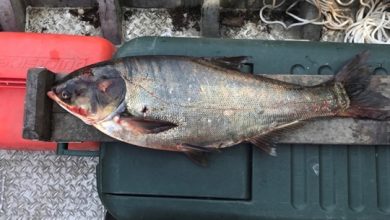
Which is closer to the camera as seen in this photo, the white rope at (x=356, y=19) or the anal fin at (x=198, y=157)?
the anal fin at (x=198, y=157)

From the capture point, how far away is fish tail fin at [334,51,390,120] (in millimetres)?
2189

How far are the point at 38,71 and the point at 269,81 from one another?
100 centimetres

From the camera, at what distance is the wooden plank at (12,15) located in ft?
9.26

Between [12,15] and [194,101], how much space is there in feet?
4.44

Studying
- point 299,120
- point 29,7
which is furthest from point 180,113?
point 29,7

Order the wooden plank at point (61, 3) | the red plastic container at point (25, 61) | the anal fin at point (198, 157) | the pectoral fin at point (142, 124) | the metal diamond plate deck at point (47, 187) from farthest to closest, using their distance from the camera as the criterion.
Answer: the wooden plank at point (61, 3)
the metal diamond plate deck at point (47, 187)
the red plastic container at point (25, 61)
the anal fin at point (198, 157)
the pectoral fin at point (142, 124)

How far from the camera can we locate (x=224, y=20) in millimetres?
2994

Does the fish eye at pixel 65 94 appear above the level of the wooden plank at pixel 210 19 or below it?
below

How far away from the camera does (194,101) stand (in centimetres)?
214

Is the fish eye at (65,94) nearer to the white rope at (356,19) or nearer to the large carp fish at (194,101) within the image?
the large carp fish at (194,101)

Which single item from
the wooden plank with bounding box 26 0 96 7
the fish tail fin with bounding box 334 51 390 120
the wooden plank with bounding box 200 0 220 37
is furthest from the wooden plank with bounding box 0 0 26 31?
the fish tail fin with bounding box 334 51 390 120

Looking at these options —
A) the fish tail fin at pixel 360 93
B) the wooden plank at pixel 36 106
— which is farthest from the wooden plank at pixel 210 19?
the wooden plank at pixel 36 106

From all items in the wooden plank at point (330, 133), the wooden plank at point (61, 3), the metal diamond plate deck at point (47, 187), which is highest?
the wooden plank at point (61, 3)

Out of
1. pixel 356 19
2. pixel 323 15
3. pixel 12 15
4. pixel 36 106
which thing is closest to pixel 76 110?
pixel 36 106
